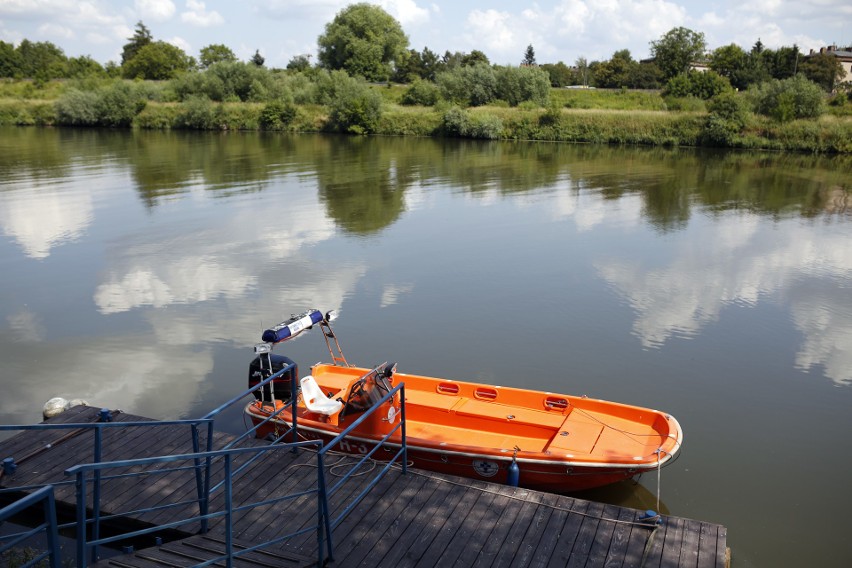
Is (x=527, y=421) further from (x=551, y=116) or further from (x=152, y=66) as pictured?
(x=152, y=66)

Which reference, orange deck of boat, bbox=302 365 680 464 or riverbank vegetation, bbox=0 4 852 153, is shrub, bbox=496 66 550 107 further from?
orange deck of boat, bbox=302 365 680 464

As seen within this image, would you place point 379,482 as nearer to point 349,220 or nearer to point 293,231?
point 293,231

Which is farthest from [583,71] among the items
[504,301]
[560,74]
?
[504,301]

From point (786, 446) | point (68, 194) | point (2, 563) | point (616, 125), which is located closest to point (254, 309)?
point (2, 563)

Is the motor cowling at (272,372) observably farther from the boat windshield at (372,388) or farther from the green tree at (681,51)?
the green tree at (681,51)

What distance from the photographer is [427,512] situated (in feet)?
21.9

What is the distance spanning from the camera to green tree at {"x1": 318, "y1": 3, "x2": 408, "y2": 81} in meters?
79.9

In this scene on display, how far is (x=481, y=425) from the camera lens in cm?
925

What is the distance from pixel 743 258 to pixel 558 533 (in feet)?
49.0

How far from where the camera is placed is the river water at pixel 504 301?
9.78 m

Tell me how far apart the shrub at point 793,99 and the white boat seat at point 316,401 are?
4723 cm

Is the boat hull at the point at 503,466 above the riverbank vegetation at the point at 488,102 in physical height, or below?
below

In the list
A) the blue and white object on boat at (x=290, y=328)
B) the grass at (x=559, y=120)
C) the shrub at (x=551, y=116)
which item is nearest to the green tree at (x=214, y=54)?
the grass at (x=559, y=120)

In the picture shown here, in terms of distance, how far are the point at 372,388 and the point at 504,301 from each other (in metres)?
7.19
